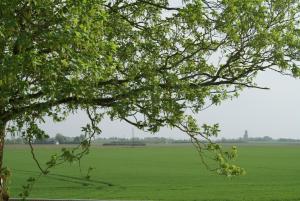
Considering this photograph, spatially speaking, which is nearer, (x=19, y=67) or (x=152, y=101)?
(x=19, y=67)

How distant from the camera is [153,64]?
8469 mm

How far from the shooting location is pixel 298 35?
29.2 ft

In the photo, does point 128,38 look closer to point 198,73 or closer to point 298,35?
point 198,73

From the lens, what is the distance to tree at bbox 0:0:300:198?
20.3 feet

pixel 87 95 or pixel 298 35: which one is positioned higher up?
pixel 298 35

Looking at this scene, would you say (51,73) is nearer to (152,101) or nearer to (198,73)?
(152,101)

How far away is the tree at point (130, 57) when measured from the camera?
619 cm

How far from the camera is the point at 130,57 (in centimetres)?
874

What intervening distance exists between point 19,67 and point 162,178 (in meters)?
28.5

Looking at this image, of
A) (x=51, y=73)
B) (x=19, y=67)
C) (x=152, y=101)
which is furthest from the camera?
(x=152, y=101)

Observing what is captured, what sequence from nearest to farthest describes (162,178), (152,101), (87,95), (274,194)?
(87,95)
(152,101)
(274,194)
(162,178)

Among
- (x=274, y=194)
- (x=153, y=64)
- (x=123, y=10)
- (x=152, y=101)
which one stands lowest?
(x=274, y=194)

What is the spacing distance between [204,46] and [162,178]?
25.7 m

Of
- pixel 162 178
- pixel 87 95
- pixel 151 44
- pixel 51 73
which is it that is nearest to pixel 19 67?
pixel 51 73
